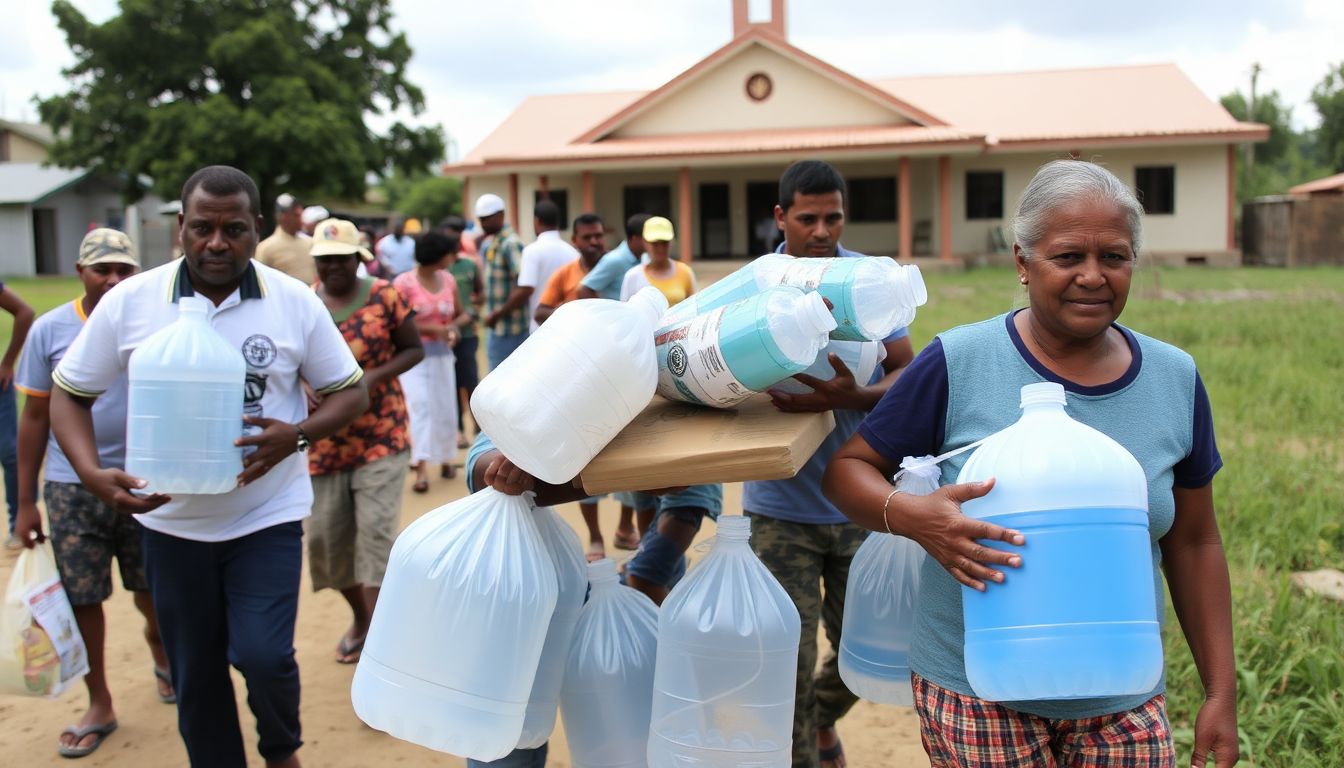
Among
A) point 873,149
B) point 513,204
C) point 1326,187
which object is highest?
point 873,149

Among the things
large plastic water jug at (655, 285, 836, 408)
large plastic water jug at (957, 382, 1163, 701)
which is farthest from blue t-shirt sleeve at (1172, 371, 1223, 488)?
large plastic water jug at (655, 285, 836, 408)

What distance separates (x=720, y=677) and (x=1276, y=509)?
14.0 ft

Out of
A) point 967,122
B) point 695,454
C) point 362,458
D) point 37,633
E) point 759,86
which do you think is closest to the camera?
point 695,454

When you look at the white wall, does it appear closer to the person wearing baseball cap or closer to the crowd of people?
the person wearing baseball cap

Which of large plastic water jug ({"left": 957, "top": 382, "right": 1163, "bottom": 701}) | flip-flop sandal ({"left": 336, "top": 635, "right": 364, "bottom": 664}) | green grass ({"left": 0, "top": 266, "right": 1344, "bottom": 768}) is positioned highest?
large plastic water jug ({"left": 957, "top": 382, "right": 1163, "bottom": 701})

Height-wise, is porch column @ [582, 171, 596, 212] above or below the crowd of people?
above

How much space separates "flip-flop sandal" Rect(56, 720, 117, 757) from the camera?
13.8 ft

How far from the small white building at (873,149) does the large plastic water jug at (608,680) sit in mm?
22747

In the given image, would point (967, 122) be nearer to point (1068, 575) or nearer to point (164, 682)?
point (164, 682)

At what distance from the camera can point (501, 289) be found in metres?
8.70

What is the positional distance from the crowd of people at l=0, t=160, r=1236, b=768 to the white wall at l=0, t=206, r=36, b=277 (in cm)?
3779

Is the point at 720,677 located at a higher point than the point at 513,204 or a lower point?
lower

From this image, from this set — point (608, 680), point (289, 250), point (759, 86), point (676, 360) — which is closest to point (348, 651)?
point (608, 680)

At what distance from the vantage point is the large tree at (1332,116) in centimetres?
4591
